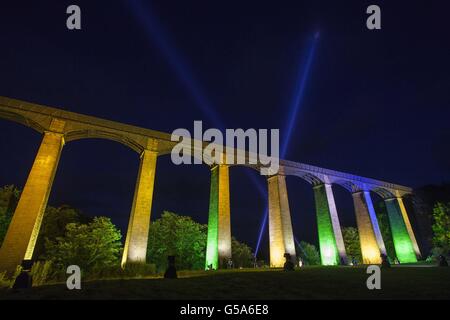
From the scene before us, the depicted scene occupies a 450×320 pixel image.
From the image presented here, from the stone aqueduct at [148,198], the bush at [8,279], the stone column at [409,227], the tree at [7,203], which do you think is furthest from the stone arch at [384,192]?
the tree at [7,203]

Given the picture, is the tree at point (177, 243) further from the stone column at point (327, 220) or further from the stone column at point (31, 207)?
the stone column at point (31, 207)

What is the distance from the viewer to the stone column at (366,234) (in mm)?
33188

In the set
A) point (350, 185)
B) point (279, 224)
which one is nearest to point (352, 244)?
point (350, 185)

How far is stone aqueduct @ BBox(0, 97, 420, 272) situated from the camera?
17484mm

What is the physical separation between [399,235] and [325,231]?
14833 mm

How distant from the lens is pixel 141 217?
835 inches

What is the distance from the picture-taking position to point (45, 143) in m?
19.8

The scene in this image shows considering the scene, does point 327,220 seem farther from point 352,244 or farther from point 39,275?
point 39,275

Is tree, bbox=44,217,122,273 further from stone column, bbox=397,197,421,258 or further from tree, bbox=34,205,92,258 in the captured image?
stone column, bbox=397,197,421,258

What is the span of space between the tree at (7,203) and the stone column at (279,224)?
85.8 feet

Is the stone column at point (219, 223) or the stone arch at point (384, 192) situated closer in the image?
the stone column at point (219, 223)

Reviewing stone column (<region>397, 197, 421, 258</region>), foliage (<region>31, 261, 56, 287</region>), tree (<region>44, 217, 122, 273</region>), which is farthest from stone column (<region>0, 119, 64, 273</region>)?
stone column (<region>397, 197, 421, 258</region>)

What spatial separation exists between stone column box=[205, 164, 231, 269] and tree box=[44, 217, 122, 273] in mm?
10561
